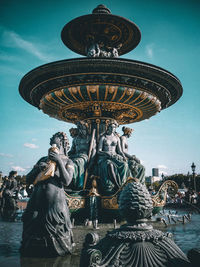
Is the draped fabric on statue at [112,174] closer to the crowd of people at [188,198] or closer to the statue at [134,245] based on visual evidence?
the statue at [134,245]

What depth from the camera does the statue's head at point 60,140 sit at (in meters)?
4.44

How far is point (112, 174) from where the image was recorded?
789cm

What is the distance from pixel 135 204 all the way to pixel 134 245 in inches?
10.2

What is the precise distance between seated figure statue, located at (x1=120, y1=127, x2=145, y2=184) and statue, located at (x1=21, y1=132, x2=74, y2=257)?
462 centimetres

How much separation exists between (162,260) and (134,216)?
1.04 feet

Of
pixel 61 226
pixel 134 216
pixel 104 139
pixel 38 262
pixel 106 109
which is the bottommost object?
pixel 38 262

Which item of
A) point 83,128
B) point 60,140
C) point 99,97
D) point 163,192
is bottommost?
point 163,192

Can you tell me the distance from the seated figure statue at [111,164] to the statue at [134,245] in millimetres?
6114

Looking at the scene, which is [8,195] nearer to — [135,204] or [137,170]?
[137,170]

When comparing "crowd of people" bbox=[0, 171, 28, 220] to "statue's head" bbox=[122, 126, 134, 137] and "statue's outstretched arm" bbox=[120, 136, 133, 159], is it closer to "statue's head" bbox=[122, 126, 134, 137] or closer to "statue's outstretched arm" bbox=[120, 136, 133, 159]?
"statue's outstretched arm" bbox=[120, 136, 133, 159]

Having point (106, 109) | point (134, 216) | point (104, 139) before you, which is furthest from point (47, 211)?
point (106, 109)

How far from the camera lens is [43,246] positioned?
367 cm

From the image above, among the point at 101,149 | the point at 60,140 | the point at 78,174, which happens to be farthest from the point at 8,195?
the point at 60,140

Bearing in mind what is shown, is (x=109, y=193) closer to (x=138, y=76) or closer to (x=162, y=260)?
(x=138, y=76)
